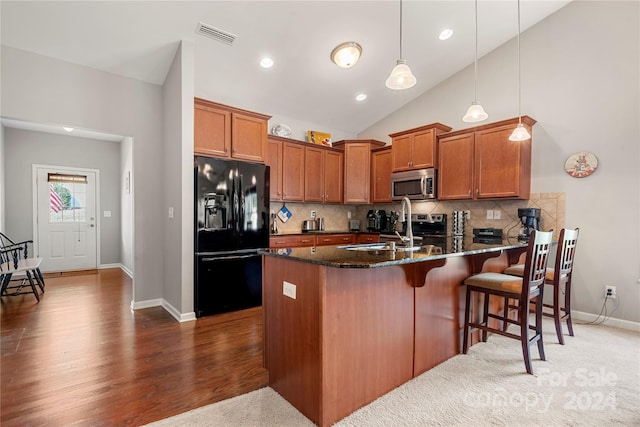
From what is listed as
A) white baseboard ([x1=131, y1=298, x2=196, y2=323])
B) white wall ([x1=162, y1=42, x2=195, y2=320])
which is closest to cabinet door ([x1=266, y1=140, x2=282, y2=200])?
white wall ([x1=162, y1=42, x2=195, y2=320])

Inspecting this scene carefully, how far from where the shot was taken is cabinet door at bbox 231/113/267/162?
12.5 feet

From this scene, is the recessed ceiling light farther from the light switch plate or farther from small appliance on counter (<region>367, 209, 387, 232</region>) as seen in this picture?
the light switch plate

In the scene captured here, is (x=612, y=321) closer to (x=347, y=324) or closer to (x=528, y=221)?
(x=528, y=221)

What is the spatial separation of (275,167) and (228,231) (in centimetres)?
142

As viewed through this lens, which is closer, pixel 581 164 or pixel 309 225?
pixel 581 164

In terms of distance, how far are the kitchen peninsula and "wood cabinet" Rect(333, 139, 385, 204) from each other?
309 centimetres

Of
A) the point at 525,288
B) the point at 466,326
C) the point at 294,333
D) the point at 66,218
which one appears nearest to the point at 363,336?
the point at 294,333

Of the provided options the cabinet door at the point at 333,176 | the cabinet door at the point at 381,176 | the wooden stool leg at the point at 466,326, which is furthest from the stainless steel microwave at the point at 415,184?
the wooden stool leg at the point at 466,326

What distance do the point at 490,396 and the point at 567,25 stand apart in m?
4.10

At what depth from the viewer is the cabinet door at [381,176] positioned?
511cm

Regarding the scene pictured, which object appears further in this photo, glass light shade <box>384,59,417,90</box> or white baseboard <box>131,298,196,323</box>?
→ white baseboard <box>131,298,196,323</box>

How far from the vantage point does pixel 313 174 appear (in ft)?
16.5

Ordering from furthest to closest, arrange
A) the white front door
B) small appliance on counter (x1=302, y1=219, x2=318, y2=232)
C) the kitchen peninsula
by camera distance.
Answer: the white front door < small appliance on counter (x1=302, y1=219, x2=318, y2=232) < the kitchen peninsula

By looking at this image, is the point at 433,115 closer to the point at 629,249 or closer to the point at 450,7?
the point at 450,7
